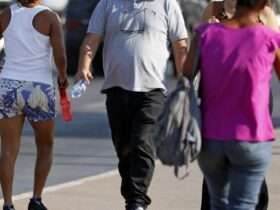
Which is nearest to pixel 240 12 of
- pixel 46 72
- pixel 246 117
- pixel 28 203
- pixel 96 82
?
pixel 246 117

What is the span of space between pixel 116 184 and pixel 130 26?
2.50 meters

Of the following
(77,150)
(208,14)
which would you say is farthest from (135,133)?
(77,150)

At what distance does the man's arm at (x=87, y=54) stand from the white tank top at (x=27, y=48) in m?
0.38

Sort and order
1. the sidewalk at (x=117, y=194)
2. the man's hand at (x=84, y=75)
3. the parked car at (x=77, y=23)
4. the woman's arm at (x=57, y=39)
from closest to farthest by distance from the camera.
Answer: the man's hand at (x=84, y=75) → the woman's arm at (x=57, y=39) → the sidewalk at (x=117, y=194) → the parked car at (x=77, y=23)

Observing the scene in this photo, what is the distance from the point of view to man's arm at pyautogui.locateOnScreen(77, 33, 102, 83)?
763 centimetres

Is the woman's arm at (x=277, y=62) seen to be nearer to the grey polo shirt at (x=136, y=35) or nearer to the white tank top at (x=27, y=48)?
the grey polo shirt at (x=136, y=35)

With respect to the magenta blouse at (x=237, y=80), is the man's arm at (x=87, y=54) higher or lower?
lower

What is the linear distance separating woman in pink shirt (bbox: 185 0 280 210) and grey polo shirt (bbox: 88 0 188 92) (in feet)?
5.82

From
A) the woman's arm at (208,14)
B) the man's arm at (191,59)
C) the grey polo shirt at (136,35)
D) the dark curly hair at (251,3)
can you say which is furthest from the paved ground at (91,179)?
the dark curly hair at (251,3)

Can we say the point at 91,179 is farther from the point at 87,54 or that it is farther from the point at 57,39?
the point at 87,54

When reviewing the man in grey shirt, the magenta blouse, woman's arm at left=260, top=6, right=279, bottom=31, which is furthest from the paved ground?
the magenta blouse

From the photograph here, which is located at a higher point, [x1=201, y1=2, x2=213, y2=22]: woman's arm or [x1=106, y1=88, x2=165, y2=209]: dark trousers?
[x1=201, y1=2, x2=213, y2=22]: woman's arm

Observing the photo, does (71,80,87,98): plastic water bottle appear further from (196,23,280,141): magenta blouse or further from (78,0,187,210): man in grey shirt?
(196,23,280,141): magenta blouse

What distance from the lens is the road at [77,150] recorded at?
1069cm
